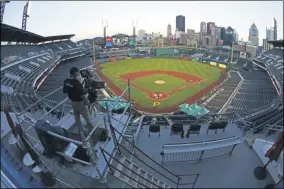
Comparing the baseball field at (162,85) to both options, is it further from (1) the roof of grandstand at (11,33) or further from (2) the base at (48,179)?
(2) the base at (48,179)

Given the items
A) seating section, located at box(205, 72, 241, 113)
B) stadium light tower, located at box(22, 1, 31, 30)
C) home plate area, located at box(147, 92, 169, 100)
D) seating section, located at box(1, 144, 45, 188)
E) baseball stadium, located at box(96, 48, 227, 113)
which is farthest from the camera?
stadium light tower, located at box(22, 1, 31, 30)

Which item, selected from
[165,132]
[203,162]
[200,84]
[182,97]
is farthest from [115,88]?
[203,162]

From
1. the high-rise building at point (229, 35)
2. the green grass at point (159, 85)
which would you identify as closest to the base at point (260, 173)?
the green grass at point (159, 85)

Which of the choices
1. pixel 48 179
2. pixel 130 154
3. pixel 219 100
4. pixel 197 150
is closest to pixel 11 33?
pixel 130 154

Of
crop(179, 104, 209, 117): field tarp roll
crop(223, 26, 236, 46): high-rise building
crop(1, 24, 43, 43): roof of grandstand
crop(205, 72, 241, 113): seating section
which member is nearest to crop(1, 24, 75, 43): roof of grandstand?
crop(1, 24, 43, 43): roof of grandstand

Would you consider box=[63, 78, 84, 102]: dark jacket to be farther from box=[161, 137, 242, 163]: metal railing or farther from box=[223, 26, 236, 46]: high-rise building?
box=[223, 26, 236, 46]: high-rise building

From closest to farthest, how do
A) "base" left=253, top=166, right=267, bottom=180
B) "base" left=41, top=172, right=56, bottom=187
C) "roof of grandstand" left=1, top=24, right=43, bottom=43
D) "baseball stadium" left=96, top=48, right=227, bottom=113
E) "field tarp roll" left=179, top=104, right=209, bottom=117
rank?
"base" left=41, top=172, right=56, bottom=187 → "base" left=253, top=166, right=267, bottom=180 → "field tarp roll" left=179, top=104, right=209, bottom=117 → "roof of grandstand" left=1, top=24, right=43, bottom=43 → "baseball stadium" left=96, top=48, right=227, bottom=113
